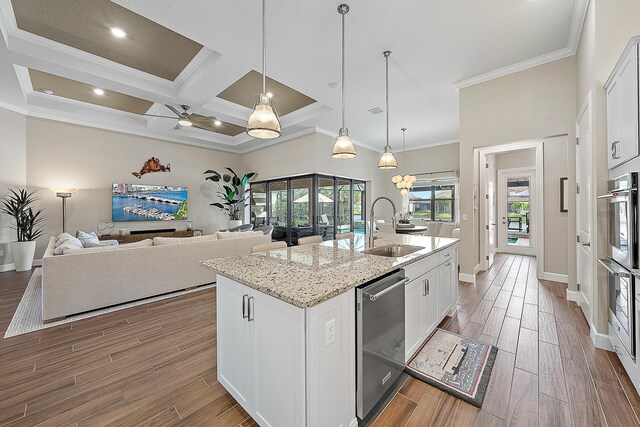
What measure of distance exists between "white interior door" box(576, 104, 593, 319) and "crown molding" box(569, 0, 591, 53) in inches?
36.8

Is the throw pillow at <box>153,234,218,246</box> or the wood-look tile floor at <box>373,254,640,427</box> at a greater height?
the throw pillow at <box>153,234,218,246</box>

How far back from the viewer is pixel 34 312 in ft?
9.95

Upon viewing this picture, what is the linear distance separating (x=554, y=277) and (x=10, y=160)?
9.92m

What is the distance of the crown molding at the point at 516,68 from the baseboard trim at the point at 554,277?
3246mm

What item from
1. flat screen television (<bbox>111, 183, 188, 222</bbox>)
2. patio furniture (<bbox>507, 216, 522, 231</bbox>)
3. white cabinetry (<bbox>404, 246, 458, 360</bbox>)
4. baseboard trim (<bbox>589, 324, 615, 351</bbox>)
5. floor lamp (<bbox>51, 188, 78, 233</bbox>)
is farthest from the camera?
patio furniture (<bbox>507, 216, 522, 231</bbox>)

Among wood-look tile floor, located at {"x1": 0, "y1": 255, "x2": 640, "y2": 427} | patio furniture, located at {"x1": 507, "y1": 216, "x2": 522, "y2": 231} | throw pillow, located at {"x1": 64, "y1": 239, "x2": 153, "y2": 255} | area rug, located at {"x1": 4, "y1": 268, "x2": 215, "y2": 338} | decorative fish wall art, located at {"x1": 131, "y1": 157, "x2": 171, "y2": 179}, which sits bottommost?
wood-look tile floor, located at {"x1": 0, "y1": 255, "x2": 640, "y2": 427}

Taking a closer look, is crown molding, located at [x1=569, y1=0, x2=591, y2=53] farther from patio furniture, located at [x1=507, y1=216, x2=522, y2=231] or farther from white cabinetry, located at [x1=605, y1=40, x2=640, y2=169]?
patio furniture, located at [x1=507, y1=216, x2=522, y2=231]

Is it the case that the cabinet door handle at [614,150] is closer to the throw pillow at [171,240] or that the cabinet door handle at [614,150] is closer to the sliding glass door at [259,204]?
the throw pillow at [171,240]

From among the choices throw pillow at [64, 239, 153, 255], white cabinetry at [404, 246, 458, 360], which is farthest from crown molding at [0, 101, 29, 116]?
white cabinetry at [404, 246, 458, 360]

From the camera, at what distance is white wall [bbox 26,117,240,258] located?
5270 mm

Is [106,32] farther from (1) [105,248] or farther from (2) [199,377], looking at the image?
(2) [199,377]

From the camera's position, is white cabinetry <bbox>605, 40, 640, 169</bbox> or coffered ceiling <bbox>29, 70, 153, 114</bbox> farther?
coffered ceiling <bbox>29, 70, 153, 114</bbox>

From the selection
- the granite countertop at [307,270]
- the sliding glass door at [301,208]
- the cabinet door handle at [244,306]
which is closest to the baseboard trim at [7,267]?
the sliding glass door at [301,208]

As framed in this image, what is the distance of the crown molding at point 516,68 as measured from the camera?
3311mm
